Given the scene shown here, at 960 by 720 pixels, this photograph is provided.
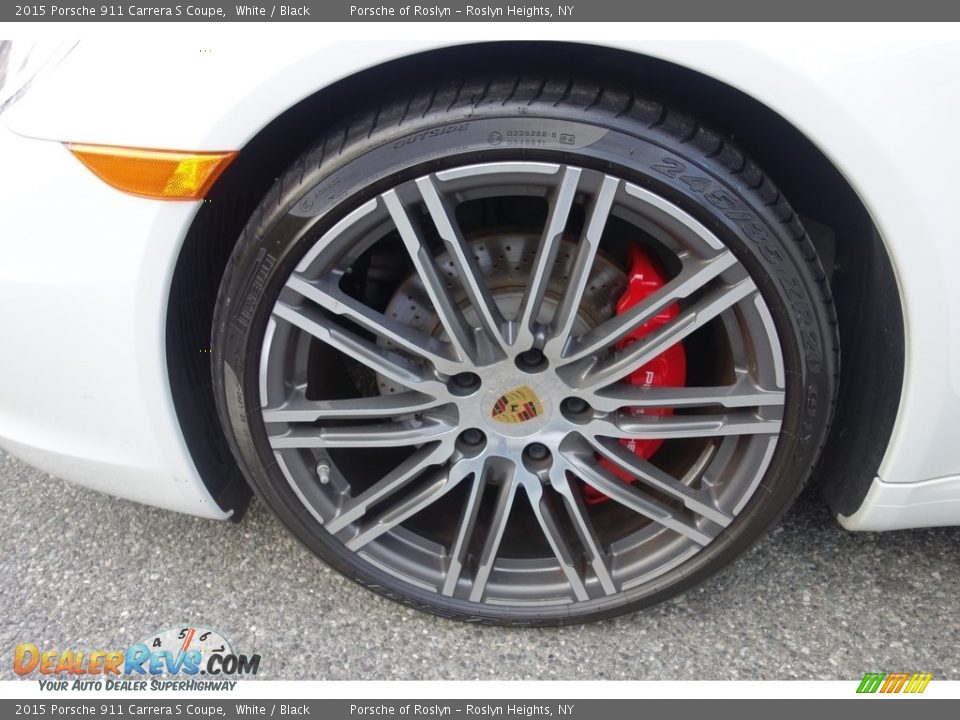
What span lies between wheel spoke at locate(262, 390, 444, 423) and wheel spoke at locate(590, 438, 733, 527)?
34 cm

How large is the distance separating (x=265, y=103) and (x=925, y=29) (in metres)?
0.95

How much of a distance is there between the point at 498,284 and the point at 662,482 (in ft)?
1.60

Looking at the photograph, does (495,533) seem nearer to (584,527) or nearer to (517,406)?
(584,527)

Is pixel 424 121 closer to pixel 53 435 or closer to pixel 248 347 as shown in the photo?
pixel 248 347

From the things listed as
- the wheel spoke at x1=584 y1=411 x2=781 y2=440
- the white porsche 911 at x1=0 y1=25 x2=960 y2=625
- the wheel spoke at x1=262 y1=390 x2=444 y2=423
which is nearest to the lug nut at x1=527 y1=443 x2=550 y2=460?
the white porsche 911 at x1=0 y1=25 x2=960 y2=625

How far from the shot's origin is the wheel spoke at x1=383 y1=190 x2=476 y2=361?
4.04 ft

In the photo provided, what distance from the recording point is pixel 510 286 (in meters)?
1.45

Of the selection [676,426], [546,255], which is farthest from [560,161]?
[676,426]

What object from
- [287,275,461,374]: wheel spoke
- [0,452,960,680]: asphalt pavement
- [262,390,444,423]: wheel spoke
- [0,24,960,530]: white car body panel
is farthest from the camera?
[0,452,960,680]: asphalt pavement

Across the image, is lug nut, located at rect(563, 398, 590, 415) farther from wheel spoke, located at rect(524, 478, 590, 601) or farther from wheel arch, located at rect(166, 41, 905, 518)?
wheel arch, located at rect(166, 41, 905, 518)

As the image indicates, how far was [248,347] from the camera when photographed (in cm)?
134

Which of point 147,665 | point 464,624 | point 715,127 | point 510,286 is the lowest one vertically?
point 147,665

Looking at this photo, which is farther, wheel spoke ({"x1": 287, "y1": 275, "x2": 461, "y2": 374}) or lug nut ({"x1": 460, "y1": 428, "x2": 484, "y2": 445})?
lug nut ({"x1": 460, "y1": 428, "x2": 484, "y2": 445})

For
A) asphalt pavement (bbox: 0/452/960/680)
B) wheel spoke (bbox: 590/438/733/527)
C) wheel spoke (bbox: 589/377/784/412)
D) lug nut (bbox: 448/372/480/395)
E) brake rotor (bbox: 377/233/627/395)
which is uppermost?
brake rotor (bbox: 377/233/627/395)
